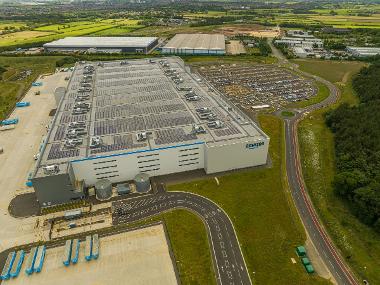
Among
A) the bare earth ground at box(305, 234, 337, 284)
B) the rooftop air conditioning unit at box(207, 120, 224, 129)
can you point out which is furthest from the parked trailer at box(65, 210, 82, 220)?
the bare earth ground at box(305, 234, 337, 284)

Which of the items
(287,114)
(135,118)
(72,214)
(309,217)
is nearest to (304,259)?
(309,217)

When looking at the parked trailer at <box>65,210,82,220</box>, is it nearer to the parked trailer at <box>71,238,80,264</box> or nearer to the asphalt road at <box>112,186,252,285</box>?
the parked trailer at <box>71,238,80,264</box>

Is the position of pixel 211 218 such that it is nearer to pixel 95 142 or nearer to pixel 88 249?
pixel 88 249

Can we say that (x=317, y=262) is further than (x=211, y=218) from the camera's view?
No

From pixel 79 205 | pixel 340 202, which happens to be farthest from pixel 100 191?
pixel 340 202

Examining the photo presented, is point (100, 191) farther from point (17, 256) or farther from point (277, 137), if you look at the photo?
point (277, 137)

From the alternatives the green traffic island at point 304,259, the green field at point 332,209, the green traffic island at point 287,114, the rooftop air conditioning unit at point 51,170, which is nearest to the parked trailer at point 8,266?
the rooftop air conditioning unit at point 51,170
